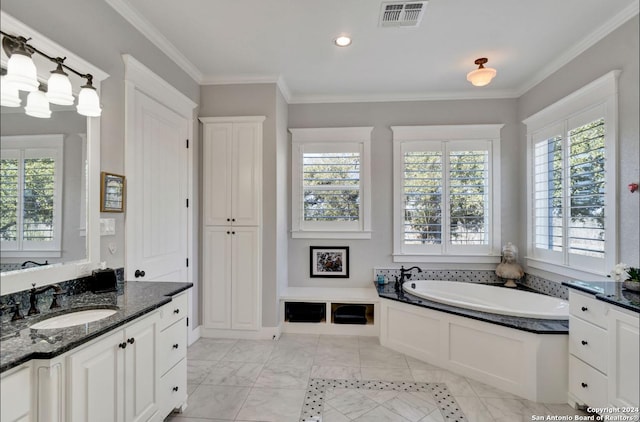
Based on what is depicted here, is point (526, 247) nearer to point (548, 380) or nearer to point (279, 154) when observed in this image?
point (548, 380)

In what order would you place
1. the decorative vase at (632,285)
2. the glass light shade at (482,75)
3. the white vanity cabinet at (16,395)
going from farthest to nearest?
1. the glass light shade at (482,75)
2. the decorative vase at (632,285)
3. the white vanity cabinet at (16,395)

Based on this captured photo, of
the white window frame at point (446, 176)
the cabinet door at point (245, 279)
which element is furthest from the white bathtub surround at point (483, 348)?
the cabinet door at point (245, 279)

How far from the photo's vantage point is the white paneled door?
2479mm

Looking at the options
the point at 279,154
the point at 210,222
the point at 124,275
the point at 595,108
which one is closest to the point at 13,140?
the point at 124,275

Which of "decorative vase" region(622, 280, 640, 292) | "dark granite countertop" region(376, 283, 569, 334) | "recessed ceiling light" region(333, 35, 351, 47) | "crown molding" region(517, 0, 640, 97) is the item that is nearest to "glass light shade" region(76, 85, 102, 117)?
"recessed ceiling light" region(333, 35, 351, 47)

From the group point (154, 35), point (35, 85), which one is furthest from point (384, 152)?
point (35, 85)

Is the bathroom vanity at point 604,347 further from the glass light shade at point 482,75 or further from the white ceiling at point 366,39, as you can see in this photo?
the white ceiling at point 366,39

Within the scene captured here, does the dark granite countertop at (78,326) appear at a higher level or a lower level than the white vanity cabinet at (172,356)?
higher

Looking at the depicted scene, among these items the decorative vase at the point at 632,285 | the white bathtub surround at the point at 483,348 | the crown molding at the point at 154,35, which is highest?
the crown molding at the point at 154,35

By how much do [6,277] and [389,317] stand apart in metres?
3.01

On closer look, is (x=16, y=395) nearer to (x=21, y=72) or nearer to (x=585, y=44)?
(x=21, y=72)

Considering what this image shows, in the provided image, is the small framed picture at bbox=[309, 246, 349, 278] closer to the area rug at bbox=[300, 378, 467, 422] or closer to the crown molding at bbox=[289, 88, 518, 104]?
the area rug at bbox=[300, 378, 467, 422]

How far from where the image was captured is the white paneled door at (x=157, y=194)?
97.6 inches

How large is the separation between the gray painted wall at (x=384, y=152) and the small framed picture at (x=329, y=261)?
66 millimetres
